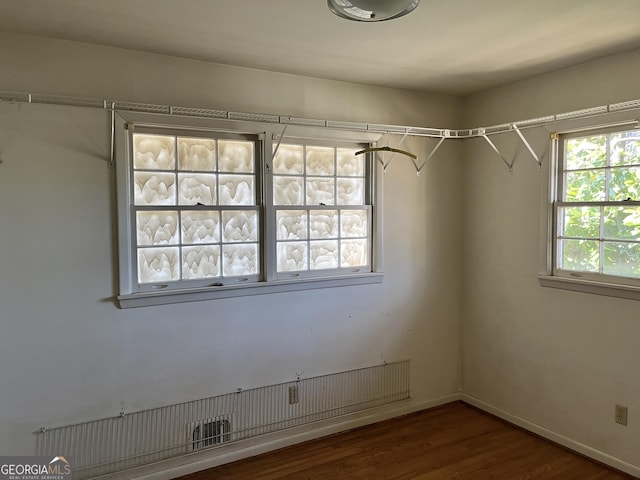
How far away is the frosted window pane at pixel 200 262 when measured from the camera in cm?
288

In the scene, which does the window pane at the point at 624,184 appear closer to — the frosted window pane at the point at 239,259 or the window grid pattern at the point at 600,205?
the window grid pattern at the point at 600,205

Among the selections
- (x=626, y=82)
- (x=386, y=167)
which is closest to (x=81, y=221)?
(x=386, y=167)

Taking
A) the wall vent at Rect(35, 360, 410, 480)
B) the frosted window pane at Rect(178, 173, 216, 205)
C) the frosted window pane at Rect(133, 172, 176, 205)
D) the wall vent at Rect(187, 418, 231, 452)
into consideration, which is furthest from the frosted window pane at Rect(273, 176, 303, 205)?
the wall vent at Rect(187, 418, 231, 452)

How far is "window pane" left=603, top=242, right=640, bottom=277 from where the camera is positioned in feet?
9.16

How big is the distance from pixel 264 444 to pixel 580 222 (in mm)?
2634

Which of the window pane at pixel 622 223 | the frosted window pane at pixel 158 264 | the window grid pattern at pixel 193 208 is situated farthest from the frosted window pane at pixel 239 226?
the window pane at pixel 622 223

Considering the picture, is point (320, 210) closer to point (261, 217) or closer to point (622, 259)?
point (261, 217)

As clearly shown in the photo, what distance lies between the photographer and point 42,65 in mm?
2428

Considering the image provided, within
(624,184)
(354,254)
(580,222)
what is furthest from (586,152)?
(354,254)

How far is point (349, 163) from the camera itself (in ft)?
11.3

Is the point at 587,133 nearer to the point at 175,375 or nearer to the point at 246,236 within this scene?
the point at 246,236

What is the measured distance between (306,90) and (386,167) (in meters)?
0.84

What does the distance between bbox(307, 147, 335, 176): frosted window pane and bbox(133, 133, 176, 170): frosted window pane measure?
95 cm

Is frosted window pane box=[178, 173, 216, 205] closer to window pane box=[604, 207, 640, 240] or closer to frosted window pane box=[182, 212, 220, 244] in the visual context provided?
frosted window pane box=[182, 212, 220, 244]
